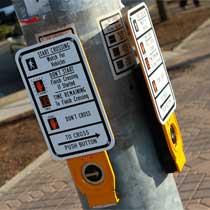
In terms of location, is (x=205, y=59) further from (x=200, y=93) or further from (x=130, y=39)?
(x=130, y=39)

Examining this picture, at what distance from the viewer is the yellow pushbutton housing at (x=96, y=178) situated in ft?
7.41

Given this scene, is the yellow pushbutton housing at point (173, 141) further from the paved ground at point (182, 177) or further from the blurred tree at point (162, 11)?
the blurred tree at point (162, 11)

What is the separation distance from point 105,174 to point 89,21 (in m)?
0.60

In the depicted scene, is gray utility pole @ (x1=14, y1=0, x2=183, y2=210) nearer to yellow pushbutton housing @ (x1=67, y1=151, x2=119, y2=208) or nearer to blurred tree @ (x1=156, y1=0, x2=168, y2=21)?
yellow pushbutton housing @ (x1=67, y1=151, x2=119, y2=208)

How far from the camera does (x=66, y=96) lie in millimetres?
2205

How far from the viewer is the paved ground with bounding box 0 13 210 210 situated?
570cm

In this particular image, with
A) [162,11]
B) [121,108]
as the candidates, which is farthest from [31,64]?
[162,11]

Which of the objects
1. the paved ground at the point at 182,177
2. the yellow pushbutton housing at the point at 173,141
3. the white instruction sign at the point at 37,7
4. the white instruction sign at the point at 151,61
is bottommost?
the paved ground at the point at 182,177

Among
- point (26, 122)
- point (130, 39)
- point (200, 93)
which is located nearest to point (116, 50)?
point (130, 39)

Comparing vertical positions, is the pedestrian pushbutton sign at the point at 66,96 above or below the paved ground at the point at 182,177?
above

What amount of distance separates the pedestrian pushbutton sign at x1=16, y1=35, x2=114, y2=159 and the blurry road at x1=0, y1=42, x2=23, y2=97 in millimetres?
11787

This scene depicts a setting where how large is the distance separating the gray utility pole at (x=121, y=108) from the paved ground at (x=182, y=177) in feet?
9.80

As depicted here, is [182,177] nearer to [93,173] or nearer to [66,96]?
[93,173]

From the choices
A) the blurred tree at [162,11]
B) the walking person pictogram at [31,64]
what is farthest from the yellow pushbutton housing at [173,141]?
the blurred tree at [162,11]
